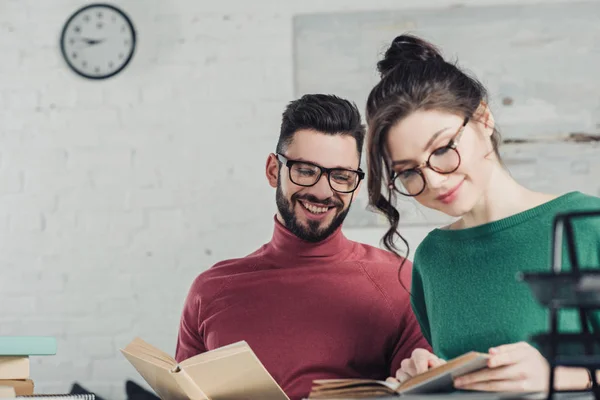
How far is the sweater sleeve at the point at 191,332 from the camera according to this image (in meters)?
2.03

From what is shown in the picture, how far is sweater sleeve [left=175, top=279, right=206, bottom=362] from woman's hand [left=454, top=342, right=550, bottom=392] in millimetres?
1105

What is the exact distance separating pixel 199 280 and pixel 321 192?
0.44 meters

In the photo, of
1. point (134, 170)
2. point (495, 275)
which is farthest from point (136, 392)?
point (495, 275)

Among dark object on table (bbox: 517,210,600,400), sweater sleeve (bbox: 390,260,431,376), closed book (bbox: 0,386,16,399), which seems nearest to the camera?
dark object on table (bbox: 517,210,600,400)

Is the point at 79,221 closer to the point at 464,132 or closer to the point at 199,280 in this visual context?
the point at 199,280

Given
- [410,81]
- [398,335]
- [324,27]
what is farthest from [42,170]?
[410,81]

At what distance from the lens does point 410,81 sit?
4.01 ft

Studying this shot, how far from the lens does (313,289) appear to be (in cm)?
195

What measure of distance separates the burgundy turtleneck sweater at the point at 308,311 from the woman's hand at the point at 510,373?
0.74 metres

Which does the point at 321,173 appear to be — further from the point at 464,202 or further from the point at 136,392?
the point at 136,392

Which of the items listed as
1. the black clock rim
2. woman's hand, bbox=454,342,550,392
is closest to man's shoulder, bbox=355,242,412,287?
woman's hand, bbox=454,342,550,392

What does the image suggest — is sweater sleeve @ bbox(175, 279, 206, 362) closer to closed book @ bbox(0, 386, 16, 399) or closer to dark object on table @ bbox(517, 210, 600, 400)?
closed book @ bbox(0, 386, 16, 399)

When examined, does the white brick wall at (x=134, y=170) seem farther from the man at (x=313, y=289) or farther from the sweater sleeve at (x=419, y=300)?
the sweater sleeve at (x=419, y=300)

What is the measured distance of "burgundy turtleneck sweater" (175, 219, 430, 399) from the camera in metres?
1.84
